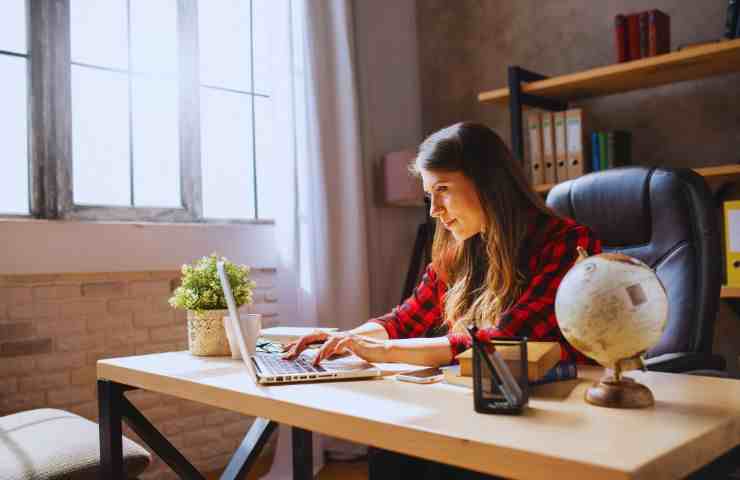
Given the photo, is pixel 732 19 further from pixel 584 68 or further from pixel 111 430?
pixel 111 430

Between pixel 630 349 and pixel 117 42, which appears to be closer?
pixel 630 349

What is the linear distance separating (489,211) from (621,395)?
0.71m

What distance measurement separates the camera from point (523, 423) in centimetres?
80

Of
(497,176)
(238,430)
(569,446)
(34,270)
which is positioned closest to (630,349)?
(569,446)

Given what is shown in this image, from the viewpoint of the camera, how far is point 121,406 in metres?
1.42

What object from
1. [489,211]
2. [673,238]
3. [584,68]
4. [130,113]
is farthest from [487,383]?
[584,68]

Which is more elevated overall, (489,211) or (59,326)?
(489,211)

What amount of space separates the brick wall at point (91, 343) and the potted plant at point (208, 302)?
1046 mm

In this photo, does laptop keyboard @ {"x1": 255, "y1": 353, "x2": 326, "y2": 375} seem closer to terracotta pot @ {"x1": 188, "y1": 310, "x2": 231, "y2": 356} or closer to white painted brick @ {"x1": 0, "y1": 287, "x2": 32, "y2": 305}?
terracotta pot @ {"x1": 188, "y1": 310, "x2": 231, "y2": 356}

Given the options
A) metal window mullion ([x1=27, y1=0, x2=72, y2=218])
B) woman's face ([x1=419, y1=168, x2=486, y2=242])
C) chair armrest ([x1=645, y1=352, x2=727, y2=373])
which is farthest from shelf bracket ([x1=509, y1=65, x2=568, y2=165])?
metal window mullion ([x1=27, y1=0, x2=72, y2=218])

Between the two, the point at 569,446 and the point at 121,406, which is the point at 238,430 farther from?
the point at 569,446

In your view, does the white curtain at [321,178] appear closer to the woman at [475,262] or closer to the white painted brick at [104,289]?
the white painted brick at [104,289]

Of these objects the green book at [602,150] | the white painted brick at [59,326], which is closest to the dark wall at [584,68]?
the green book at [602,150]

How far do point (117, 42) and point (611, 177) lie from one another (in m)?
1.95
